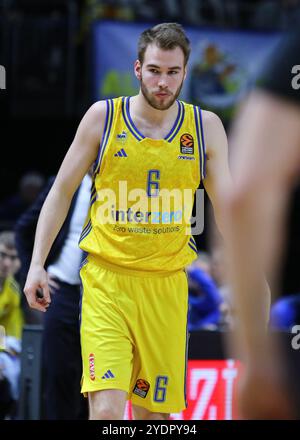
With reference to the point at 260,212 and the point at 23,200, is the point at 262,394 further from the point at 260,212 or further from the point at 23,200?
the point at 23,200

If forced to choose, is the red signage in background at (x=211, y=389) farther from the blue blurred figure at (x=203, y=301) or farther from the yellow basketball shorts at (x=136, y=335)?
the blue blurred figure at (x=203, y=301)

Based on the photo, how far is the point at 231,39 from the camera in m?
12.8

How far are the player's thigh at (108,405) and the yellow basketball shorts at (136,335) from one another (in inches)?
1.3

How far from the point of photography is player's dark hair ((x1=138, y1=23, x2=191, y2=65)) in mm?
4703

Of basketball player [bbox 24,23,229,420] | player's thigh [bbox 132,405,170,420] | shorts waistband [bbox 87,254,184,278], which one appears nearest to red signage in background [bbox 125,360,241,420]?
player's thigh [bbox 132,405,170,420]

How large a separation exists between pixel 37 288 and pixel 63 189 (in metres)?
0.52

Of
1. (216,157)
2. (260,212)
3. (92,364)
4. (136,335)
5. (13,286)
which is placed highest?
(216,157)

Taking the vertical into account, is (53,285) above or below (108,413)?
above

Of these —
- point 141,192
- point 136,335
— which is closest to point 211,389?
point 136,335

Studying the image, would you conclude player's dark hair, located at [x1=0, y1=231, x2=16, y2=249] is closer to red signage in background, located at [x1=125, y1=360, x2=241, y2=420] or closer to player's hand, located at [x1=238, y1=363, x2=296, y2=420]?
red signage in background, located at [x1=125, y1=360, x2=241, y2=420]

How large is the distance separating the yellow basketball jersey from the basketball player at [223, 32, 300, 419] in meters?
2.77

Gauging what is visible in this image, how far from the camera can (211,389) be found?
6.75 m

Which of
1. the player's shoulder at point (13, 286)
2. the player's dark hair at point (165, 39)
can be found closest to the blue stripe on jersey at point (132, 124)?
Answer: the player's dark hair at point (165, 39)
